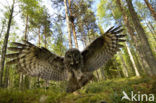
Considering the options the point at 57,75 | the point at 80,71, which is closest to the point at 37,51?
the point at 57,75

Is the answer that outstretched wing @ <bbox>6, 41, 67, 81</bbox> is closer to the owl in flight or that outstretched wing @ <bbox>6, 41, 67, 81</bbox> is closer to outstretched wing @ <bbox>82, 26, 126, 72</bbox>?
the owl in flight

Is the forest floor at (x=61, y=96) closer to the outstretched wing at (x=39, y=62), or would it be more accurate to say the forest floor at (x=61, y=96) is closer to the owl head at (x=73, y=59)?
the outstretched wing at (x=39, y=62)

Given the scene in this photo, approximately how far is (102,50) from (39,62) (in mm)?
1988

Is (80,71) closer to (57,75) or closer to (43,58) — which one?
(57,75)

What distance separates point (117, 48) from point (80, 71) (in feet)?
4.67

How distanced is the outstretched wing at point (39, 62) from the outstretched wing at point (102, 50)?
0.78 metres

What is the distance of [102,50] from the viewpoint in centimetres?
278

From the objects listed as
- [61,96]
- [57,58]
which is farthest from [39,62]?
[61,96]

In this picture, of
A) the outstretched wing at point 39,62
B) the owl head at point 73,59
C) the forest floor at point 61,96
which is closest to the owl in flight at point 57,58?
the outstretched wing at point 39,62

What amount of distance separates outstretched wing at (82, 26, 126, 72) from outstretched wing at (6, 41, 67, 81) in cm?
78

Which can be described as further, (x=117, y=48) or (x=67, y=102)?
(x=117, y=48)

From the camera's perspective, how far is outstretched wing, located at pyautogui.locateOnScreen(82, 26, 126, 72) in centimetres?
260

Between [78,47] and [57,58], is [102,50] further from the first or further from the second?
[78,47]

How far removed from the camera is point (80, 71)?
1.99 metres
